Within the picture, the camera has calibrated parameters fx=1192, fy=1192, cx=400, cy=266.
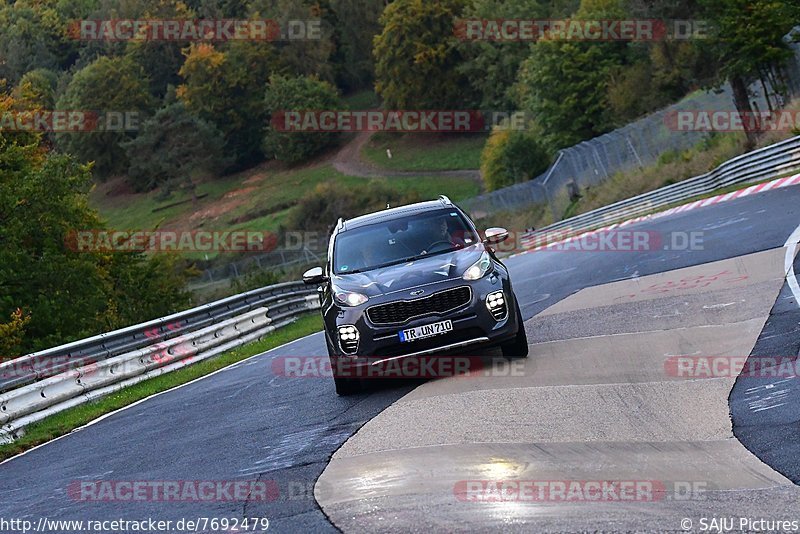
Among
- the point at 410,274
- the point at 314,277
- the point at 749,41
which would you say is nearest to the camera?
the point at 410,274

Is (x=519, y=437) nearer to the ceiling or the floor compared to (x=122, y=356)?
nearer to the ceiling

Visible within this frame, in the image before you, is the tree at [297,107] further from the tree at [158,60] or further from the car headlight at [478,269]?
the car headlight at [478,269]

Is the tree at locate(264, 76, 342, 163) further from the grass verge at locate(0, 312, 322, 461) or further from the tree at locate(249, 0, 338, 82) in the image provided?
the grass verge at locate(0, 312, 322, 461)

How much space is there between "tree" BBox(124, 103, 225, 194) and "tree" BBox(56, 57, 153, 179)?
515 centimetres

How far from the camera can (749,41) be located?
37469 millimetres

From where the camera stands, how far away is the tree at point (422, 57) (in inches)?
4373

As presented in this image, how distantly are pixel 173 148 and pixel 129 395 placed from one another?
312 ft

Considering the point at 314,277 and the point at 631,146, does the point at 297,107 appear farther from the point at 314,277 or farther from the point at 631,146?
the point at 314,277

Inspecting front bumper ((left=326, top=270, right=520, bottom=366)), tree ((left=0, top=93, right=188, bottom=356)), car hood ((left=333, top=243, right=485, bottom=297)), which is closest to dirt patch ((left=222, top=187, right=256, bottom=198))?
tree ((left=0, top=93, right=188, bottom=356))

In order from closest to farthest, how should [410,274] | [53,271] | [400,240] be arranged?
[410,274], [400,240], [53,271]

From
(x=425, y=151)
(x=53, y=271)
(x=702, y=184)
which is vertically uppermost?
(x=53, y=271)

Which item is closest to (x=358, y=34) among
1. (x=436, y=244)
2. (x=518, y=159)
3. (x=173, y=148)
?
(x=173, y=148)

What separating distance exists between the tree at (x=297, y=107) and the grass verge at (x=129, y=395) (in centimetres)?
9050

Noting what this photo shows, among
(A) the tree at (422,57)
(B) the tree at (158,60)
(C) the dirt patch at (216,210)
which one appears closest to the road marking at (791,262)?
(C) the dirt patch at (216,210)
